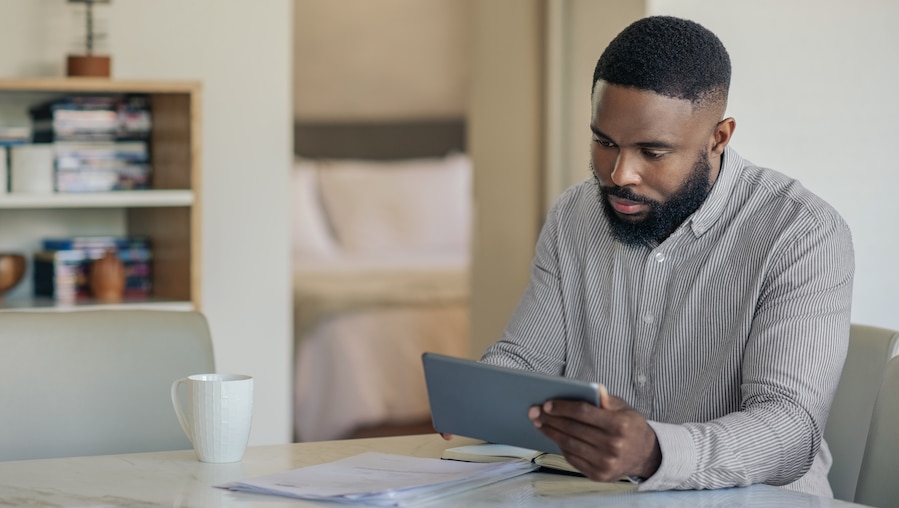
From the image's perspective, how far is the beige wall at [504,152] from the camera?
3.22m

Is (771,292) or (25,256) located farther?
(25,256)

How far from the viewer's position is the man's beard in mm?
1579

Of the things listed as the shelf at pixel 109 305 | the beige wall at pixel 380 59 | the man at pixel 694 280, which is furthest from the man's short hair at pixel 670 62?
the beige wall at pixel 380 59

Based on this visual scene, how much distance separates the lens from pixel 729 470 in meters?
1.28

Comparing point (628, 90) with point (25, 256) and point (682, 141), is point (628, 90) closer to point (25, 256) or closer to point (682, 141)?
point (682, 141)

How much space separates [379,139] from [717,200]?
4489 millimetres

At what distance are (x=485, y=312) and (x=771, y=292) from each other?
192 cm

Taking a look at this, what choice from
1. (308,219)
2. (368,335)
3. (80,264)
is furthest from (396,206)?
(80,264)

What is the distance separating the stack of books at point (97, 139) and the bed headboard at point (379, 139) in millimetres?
3158

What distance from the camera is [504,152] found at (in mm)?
3328

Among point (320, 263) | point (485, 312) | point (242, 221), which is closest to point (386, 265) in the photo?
point (320, 263)

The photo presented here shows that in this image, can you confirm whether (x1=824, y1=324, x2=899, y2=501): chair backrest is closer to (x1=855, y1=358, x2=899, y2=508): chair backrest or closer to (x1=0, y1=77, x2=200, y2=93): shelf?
(x1=855, y1=358, x2=899, y2=508): chair backrest

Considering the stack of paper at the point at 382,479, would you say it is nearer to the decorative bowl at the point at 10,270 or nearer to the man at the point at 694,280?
the man at the point at 694,280

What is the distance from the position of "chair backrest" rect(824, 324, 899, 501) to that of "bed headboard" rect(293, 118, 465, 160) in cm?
441
